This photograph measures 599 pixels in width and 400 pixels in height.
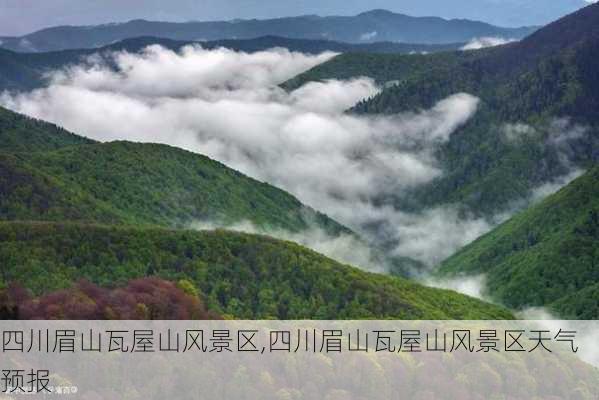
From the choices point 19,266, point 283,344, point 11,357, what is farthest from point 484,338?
point 19,266

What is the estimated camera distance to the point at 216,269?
12912 cm

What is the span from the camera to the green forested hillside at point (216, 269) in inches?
4678

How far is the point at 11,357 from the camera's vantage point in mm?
57844

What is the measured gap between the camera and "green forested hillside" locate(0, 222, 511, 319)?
11881 cm

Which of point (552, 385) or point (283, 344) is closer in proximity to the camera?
point (283, 344)

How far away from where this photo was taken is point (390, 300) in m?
128

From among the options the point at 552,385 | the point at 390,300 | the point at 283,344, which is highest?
the point at 283,344

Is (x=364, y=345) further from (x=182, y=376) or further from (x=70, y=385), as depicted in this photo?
(x=70, y=385)

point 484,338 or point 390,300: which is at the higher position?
point 484,338

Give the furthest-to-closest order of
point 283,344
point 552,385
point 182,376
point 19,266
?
point 19,266 < point 552,385 < point 283,344 < point 182,376

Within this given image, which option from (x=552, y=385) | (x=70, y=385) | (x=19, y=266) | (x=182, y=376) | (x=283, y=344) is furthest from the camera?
(x=19, y=266)

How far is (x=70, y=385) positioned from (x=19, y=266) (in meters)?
63.7

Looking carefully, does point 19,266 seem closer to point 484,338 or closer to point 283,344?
point 283,344

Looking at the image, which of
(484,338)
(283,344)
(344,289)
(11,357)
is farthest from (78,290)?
(344,289)
